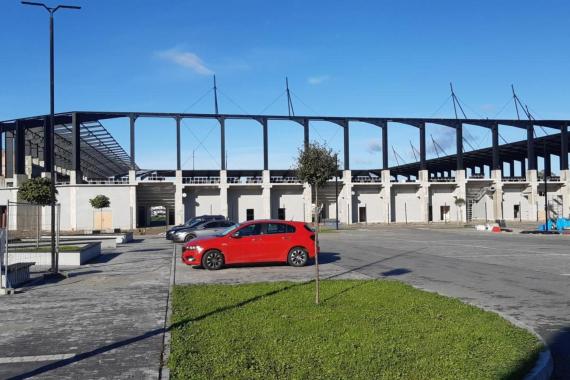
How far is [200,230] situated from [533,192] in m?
60.9

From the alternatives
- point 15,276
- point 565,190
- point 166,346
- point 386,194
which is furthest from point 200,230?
point 565,190

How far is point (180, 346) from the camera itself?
6.51m

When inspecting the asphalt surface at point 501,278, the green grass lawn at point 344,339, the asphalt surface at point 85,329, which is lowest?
the asphalt surface at point 501,278

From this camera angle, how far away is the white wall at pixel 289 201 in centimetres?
7202

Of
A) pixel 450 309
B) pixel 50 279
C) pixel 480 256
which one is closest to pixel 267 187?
pixel 480 256

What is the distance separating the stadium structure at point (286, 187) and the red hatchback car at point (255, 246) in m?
50.0

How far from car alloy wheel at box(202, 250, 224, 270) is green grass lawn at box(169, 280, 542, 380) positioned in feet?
18.8

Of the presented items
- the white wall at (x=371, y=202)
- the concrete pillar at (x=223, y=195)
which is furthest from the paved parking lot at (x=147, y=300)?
the white wall at (x=371, y=202)

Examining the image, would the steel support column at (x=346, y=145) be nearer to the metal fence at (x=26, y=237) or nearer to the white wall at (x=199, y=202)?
the white wall at (x=199, y=202)

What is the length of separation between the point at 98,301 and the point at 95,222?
56.0m

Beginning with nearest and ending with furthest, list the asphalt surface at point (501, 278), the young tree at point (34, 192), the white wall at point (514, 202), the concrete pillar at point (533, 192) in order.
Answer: the asphalt surface at point (501, 278) → the young tree at point (34, 192) → the concrete pillar at point (533, 192) → the white wall at point (514, 202)

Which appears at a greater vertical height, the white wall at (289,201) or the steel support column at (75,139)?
the steel support column at (75,139)

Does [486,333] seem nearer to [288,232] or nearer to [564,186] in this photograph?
[288,232]

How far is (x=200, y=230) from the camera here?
28609 mm
